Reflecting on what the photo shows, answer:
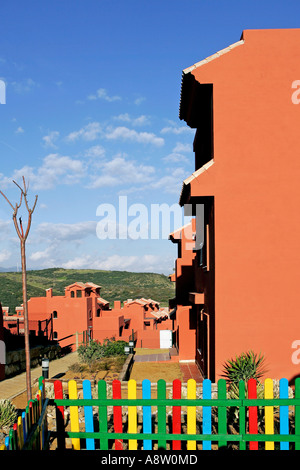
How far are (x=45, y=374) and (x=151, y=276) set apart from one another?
116729mm

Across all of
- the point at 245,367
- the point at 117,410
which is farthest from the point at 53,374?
the point at 117,410

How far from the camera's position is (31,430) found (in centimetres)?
524

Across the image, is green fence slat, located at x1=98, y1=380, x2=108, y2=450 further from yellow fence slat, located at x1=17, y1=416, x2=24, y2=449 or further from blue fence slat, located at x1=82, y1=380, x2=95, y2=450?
yellow fence slat, located at x1=17, y1=416, x2=24, y2=449

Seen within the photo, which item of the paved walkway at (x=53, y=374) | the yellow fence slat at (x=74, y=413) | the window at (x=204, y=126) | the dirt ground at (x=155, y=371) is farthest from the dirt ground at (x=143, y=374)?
the window at (x=204, y=126)

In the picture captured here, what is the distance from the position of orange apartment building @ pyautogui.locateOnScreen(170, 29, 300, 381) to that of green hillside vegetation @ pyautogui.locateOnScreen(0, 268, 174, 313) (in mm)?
65653

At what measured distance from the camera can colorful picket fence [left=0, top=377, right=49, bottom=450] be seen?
442 centimetres

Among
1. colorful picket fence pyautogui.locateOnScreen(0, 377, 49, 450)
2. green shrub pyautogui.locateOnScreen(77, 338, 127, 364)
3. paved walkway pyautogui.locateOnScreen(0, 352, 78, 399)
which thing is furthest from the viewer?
green shrub pyautogui.locateOnScreen(77, 338, 127, 364)

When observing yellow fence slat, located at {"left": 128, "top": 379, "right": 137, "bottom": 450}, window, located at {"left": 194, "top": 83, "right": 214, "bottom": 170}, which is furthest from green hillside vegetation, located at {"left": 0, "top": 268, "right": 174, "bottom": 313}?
yellow fence slat, located at {"left": 128, "top": 379, "right": 137, "bottom": 450}

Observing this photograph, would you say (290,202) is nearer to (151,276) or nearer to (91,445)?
(91,445)

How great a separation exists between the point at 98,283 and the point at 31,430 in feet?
407

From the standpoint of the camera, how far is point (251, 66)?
1165cm

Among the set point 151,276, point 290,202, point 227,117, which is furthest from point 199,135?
point 151,276

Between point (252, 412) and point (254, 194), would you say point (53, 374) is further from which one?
point (252, 412)

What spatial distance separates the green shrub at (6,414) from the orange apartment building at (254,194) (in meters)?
5.80
